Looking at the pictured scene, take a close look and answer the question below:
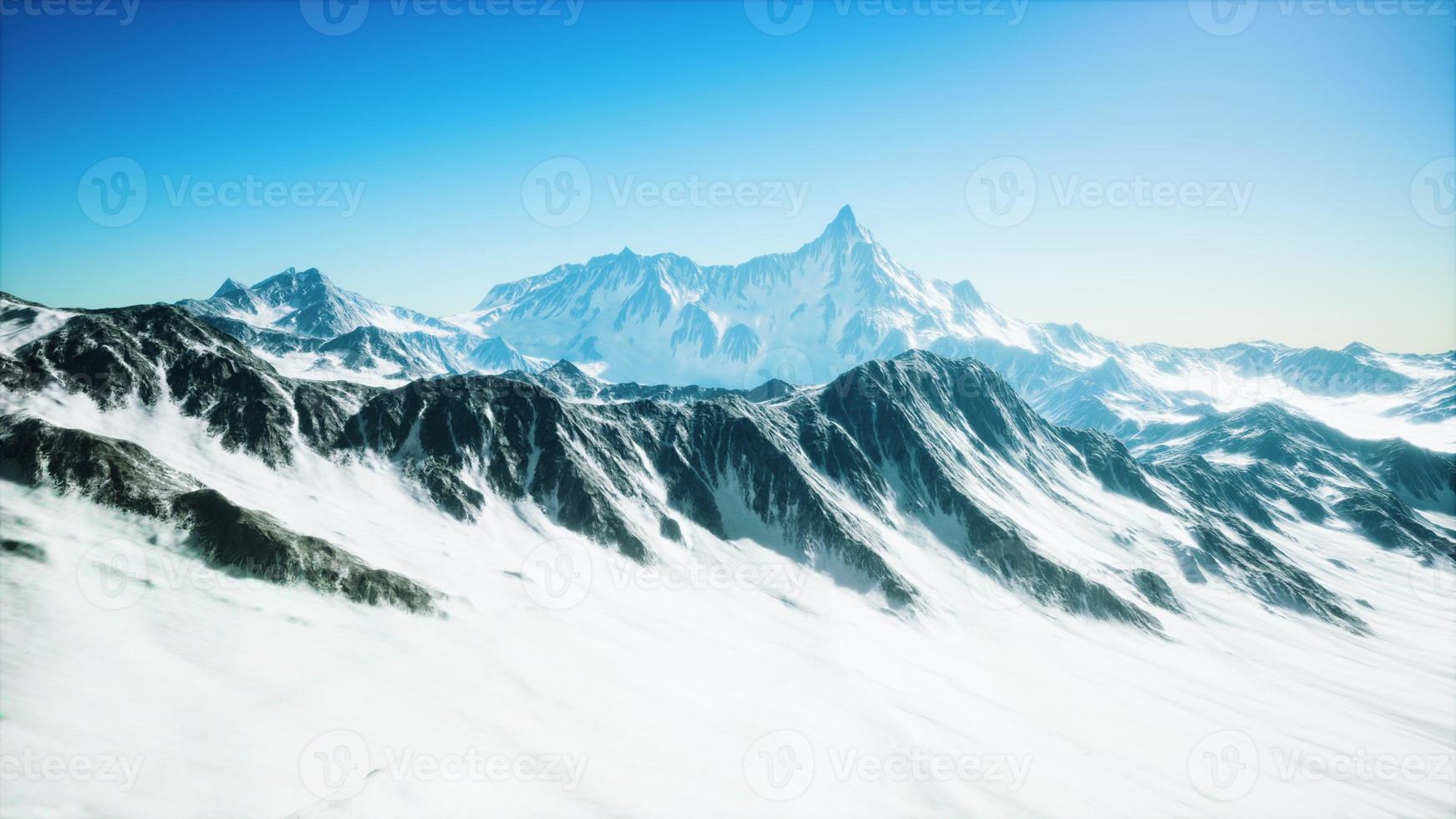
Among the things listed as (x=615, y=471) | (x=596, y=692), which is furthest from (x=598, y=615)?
(x=615, y=471)

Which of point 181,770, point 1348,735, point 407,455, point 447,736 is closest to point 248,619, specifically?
point 181,770

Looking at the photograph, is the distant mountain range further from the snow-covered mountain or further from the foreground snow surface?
the foreground snow surface

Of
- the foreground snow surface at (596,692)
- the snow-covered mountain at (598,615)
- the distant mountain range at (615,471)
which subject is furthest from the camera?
the distant mountain range at (615,471)

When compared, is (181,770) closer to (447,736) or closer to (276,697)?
(276,697)

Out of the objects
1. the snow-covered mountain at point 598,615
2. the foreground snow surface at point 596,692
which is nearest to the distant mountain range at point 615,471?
the snow-covered mountain at point 598,615

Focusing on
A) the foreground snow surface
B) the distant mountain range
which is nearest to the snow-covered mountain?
the foreground snow surface

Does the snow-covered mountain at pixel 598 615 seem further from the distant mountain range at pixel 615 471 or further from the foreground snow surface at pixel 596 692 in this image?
the distant mountain range at pixel 615 471

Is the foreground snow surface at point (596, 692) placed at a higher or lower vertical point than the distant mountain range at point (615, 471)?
lower
